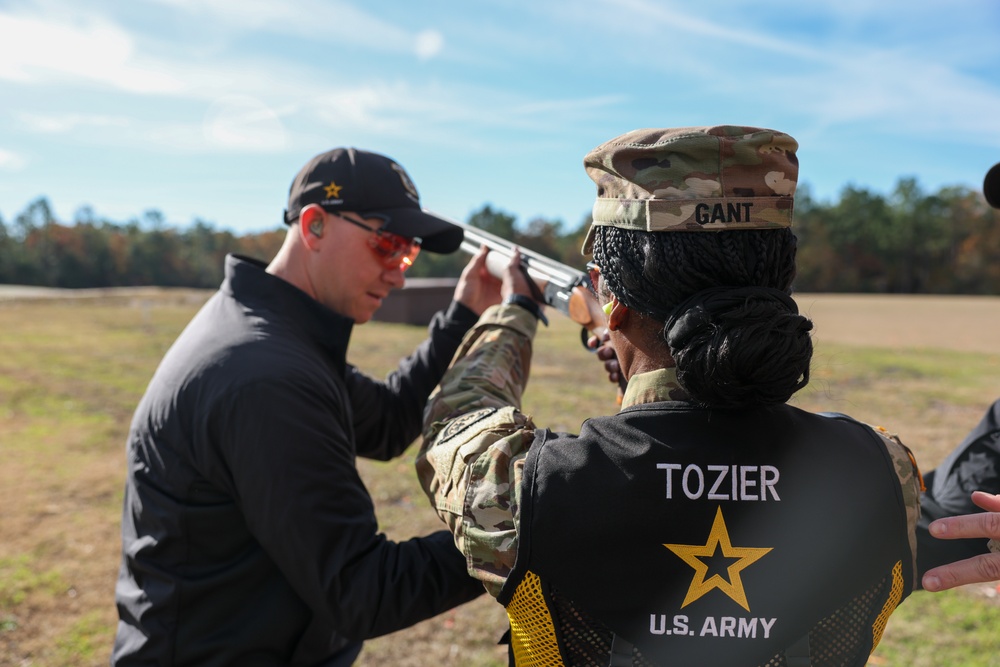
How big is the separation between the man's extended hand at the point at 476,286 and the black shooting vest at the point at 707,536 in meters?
1.58

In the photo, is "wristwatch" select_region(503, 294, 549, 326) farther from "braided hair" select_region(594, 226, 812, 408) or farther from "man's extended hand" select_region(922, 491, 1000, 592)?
"man's extended hand" select_region(922, 491, 1000, 592)

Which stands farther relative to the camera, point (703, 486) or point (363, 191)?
point (363, 191)

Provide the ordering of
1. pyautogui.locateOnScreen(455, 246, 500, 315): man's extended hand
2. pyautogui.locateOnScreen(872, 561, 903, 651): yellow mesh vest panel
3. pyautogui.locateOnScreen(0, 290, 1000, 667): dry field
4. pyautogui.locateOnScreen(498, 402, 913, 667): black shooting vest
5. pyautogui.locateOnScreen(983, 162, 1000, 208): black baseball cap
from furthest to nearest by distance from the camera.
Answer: pyautogui.locateOnScreen(0, 290, 1000, 667): dry field
pyautogui.locateOnScreen(455, 246, 500, 315): man's extended hand
pyautogui.locateOnScreen(983, 162, 1000, 208): black baseball cap
pyautogui.locateOnScreen(872, 561, 903, 651): yellow mesh vest panel
pyautogui.locateOnScreen(498, 402, 913, 667): black shooting vest

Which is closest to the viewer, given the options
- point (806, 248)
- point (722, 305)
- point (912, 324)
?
point (722, 305)

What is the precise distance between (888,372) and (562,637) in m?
15.9

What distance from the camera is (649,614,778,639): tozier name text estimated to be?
146 cm

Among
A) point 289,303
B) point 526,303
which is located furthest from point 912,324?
point 289,303

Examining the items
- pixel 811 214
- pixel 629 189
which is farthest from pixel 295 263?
pixel 811 214

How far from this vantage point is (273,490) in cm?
182

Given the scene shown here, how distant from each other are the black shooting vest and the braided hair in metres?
0.12

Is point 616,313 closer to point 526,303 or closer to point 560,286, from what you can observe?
point 526,303

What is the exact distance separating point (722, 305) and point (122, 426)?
34.0 ft

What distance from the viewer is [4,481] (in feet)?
24.6

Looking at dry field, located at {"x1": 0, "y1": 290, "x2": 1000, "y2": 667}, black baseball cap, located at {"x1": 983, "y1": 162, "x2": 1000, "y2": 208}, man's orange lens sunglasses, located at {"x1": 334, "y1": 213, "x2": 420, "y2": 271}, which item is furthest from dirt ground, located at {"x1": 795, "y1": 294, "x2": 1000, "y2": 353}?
man's orange lens sunglasses, located at {"x1": 334, "y1": 213, "x2": 420, "y2": 271}
